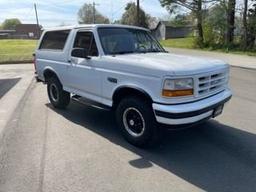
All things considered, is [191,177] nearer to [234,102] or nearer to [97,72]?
[97,72]

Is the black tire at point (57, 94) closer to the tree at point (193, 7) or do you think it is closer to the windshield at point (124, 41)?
the windshield at point (124, 41)

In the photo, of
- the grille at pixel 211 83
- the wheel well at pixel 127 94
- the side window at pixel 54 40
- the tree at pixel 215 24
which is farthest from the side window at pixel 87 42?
the tree at pixel 215 24

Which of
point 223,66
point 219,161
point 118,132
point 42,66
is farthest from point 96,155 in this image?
point 42,66

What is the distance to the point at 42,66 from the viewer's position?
789cm

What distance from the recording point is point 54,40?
24.7ft

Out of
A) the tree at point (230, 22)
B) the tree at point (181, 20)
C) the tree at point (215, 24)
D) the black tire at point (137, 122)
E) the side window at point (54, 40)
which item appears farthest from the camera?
the tree at point (181, 20)

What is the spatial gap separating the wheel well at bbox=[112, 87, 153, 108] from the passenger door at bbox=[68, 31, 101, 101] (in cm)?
43

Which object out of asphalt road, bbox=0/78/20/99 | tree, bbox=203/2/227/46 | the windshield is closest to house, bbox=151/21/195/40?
tree, bbox=203/2/227/46

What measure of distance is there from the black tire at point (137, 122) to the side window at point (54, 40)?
2483 millimetres

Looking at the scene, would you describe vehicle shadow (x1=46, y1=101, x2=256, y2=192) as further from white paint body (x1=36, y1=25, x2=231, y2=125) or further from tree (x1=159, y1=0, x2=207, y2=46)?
tree (x1=159, y1=0, x2=207, y2=46)

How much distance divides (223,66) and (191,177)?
2137 mm

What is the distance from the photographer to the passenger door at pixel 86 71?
593 centimetres

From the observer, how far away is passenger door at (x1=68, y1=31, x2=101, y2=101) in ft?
19.5

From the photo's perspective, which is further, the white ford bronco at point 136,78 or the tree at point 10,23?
the tree at point 10,23
